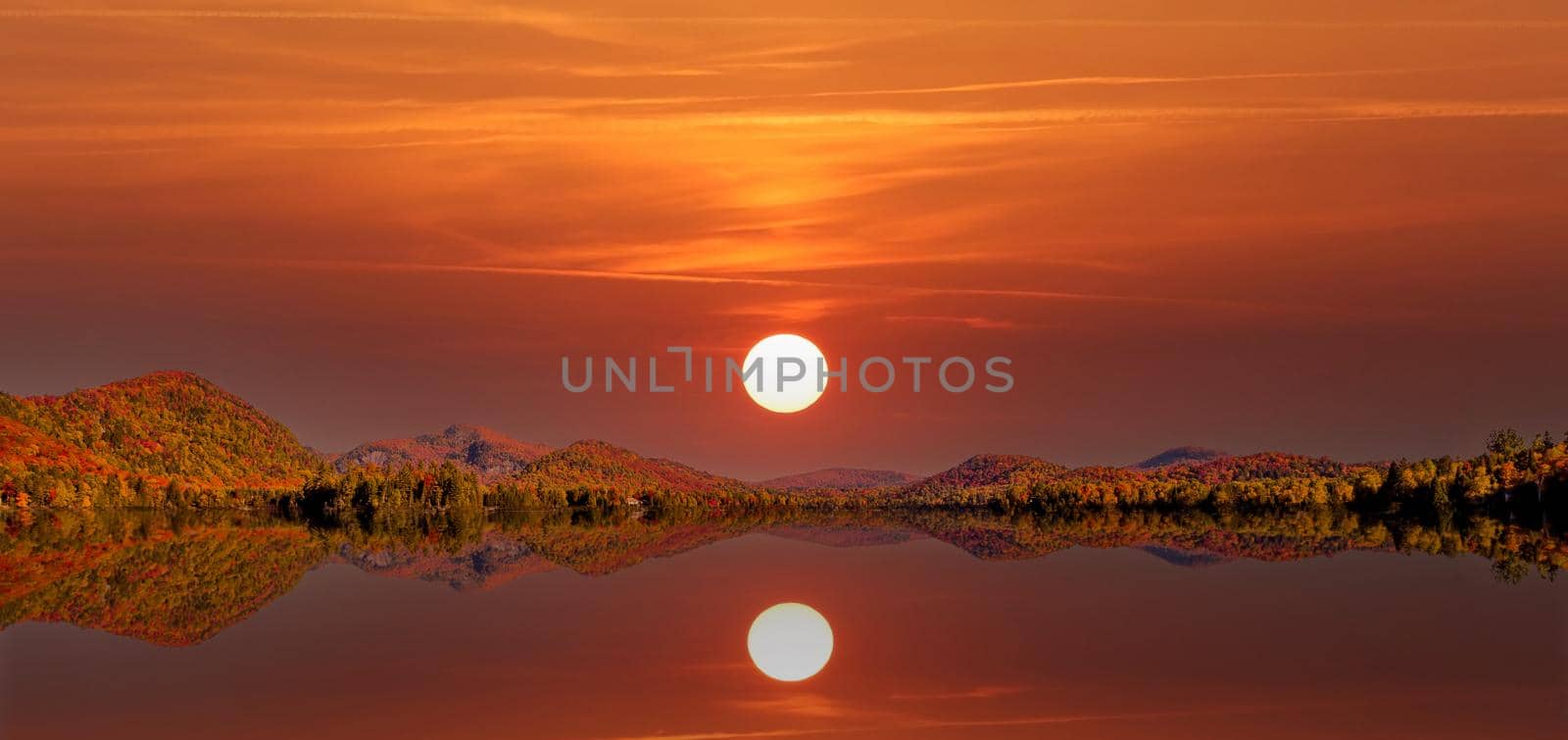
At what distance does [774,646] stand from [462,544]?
201 ft

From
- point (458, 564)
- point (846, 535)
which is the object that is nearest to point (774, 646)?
point (458, 564)

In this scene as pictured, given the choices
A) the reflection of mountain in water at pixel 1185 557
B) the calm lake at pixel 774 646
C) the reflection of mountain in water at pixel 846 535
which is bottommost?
the calm lake at pixel 774 646

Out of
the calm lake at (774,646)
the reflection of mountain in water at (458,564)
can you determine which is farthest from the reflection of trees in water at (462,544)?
the calm lake at (774,646)

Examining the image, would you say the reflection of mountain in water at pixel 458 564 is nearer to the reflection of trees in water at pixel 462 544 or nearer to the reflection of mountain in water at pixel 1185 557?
the reflection of trees in water at pixel 462 544

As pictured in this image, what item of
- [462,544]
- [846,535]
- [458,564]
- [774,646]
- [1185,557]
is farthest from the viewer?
[846,535]

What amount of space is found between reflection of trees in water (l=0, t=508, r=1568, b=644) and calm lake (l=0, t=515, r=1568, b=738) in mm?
588

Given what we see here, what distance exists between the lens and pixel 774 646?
4088cm

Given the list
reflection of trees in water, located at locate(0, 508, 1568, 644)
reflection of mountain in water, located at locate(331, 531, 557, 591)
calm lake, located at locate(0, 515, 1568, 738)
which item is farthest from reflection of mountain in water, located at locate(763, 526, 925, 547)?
reflection of mountain in water, located at locate(331, 531, 557, 591)

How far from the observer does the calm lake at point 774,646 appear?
29875mm

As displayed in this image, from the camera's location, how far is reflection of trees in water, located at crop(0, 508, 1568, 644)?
55.0m

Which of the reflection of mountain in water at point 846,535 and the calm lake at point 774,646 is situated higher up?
the reflection of mountain in water at point 846,535

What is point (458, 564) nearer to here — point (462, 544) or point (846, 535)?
point (462, 544)

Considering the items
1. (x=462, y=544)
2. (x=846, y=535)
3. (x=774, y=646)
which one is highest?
(x=846, y=535)

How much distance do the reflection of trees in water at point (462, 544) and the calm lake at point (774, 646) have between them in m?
0.59
